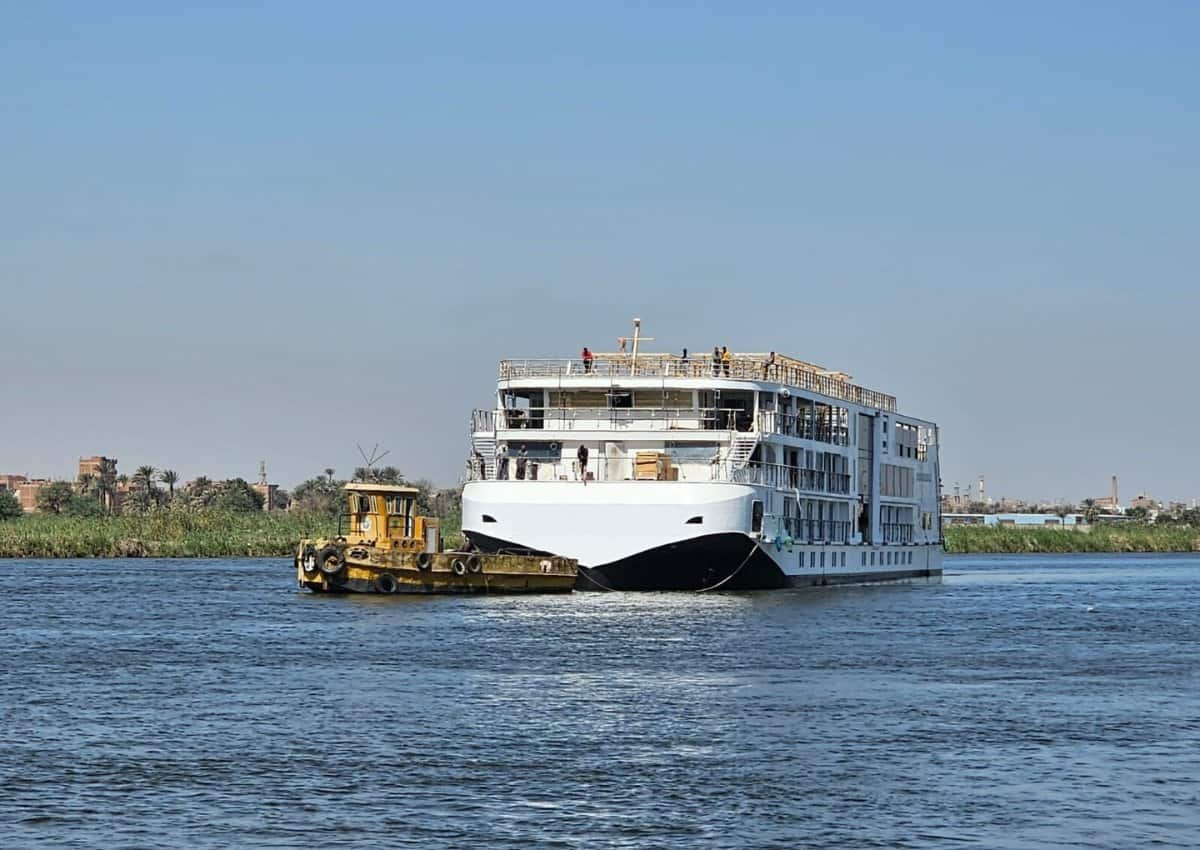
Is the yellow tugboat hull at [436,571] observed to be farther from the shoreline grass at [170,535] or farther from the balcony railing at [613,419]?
the shoreline grass at [170,535]

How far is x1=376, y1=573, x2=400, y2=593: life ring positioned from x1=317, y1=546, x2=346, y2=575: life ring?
4.63 ft

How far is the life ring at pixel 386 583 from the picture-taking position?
213 ft

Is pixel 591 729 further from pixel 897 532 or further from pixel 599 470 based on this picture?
pixel 897 532

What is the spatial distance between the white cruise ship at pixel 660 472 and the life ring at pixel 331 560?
4.73 meters

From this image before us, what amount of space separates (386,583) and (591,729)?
3247cm

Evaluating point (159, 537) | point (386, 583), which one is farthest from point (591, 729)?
point (159, 537)

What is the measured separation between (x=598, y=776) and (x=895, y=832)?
565cm

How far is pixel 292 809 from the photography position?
1018 inches

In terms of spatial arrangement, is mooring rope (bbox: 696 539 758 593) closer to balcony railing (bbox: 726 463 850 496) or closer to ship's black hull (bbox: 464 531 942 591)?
ship's black hull (bbox: 464 531 942 591)

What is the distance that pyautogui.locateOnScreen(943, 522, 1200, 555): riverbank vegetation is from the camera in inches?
6245

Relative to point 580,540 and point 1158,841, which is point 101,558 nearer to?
point 580,540

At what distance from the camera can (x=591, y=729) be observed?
33.4 metres

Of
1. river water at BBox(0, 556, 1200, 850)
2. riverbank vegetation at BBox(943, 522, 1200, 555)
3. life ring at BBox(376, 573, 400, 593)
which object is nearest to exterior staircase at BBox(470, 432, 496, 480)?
life ring at BBox(376, 573, 400, 593)

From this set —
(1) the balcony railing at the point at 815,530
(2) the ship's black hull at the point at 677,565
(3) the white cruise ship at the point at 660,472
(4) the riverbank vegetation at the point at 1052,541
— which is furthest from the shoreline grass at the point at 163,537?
(4) the riverbank vegetation at the point at 1052,541
